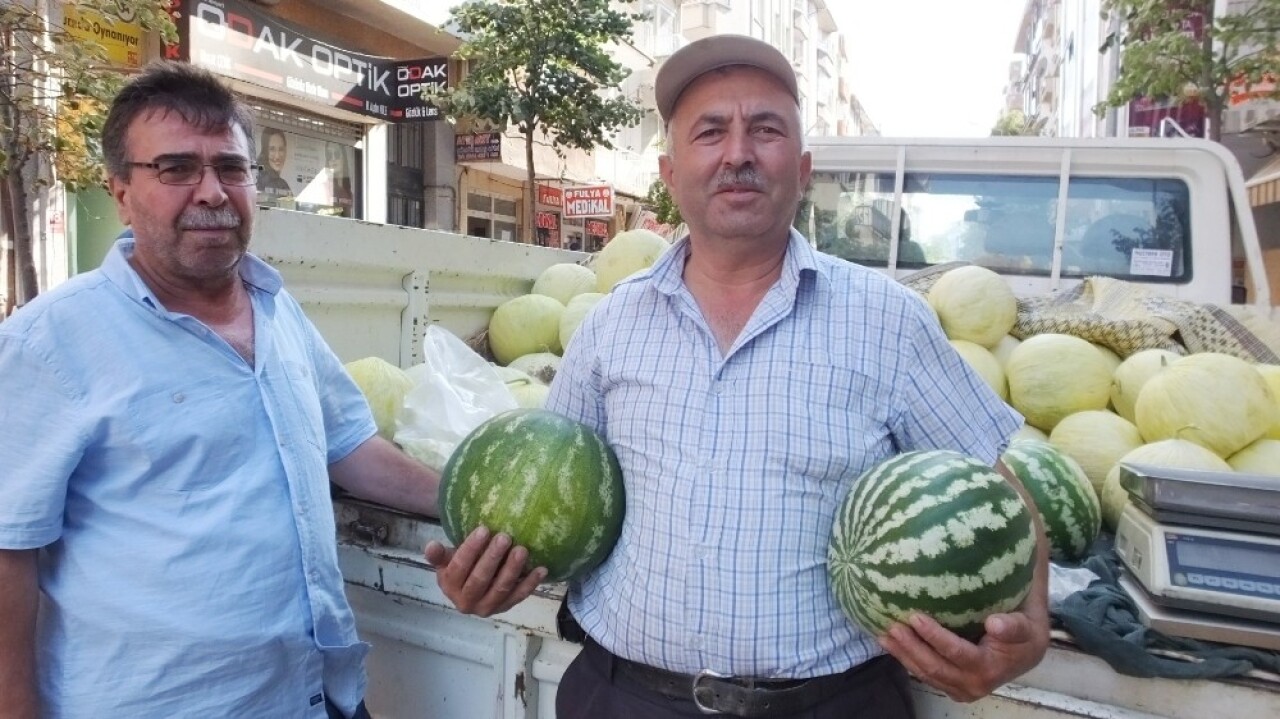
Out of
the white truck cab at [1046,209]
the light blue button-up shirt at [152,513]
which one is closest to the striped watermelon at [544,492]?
the light blue button-up shirt at [152,513]

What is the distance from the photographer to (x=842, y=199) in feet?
15.6

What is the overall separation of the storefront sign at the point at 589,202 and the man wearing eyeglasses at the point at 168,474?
498 inches

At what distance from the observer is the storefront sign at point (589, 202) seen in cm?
1469

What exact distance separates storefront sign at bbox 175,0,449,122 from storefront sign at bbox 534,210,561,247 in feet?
21.0

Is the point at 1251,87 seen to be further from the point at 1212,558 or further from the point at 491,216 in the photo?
the point at 491,216

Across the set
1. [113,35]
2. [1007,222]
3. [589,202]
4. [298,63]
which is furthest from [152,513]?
[589,202]

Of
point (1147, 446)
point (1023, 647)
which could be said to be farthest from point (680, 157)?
point (1147, 446)

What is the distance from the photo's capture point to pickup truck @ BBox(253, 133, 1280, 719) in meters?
2.26

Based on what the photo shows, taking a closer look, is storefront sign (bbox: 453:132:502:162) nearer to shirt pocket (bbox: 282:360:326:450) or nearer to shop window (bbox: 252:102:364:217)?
shop window (bbox: 252:102:364:217)

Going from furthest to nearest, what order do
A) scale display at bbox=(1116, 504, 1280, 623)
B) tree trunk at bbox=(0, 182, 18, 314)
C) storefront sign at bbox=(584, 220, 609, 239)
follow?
1. storefront sign at bbox=(584, 220, 609, 239)
2. tree trunk at bbox=(0, 182, 18, 314)
3. scale display at bbox=(1116, 504, 1280, 623)

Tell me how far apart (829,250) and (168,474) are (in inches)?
143

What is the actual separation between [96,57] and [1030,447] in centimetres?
634

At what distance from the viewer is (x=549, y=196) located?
1942 centimetres

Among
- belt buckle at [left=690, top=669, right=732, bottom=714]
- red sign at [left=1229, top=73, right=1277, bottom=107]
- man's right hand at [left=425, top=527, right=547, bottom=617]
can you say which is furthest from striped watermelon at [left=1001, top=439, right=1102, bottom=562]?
red sign at [left=1229, top=73, right=1277, bottom=107]
